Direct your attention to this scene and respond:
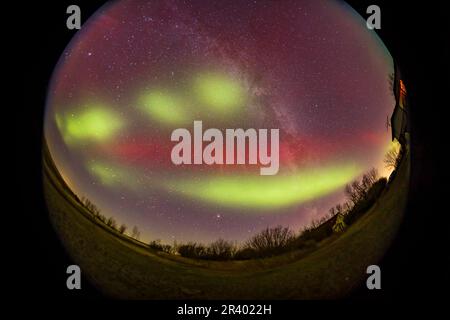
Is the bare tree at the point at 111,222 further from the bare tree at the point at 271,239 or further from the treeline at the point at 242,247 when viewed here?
the bare tree at the point at 271,239

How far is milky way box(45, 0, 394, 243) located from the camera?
17.1ft

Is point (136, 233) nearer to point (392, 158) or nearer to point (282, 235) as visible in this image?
point (282, 235)

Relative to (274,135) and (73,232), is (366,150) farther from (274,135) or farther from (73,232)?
(73,232)

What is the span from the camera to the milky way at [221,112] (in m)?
5.23

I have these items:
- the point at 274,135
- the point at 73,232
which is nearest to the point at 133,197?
the point at 73,232

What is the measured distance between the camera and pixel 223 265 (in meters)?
5.29

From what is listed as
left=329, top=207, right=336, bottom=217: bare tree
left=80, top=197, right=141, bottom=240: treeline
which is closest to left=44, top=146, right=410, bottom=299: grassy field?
left=80, top=197, right=141, bottom=240: treeline

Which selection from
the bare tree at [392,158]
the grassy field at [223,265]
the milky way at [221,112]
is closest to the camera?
the milky way at [221,112]

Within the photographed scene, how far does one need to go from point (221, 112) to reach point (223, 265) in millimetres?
1039

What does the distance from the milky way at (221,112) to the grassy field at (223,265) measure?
19 centimetres

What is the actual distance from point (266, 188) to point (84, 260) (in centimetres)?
150

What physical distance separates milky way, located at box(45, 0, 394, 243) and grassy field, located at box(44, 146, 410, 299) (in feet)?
0.62

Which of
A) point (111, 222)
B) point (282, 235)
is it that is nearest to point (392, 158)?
point (282, 235)

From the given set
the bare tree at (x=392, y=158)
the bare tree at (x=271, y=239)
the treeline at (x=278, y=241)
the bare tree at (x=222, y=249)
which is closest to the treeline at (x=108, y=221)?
the treeline at (x=278, y=241)
